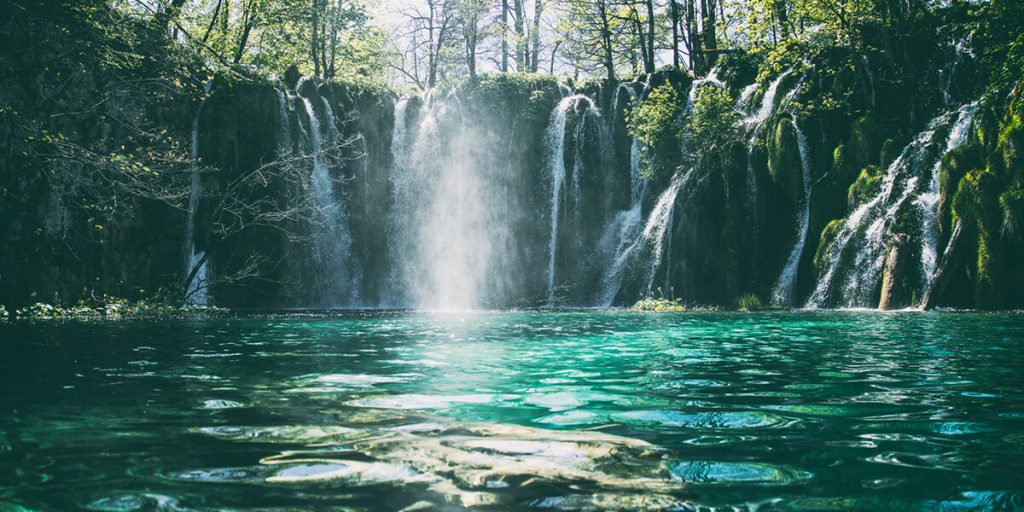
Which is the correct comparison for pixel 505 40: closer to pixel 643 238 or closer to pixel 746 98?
pixel 746 98

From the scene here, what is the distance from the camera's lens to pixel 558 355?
7340 mm

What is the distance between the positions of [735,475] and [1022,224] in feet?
57.9

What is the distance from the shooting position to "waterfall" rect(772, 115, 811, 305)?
2141 cm

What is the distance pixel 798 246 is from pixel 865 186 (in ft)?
9.79

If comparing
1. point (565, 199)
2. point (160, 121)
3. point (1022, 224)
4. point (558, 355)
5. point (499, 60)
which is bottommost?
point (558, 355)

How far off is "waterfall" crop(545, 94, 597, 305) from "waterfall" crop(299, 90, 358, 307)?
817 centimetres

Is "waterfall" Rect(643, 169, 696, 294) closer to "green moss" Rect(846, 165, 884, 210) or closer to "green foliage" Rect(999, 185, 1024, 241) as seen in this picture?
"green moss" Rect(846, 165, 884, 210)

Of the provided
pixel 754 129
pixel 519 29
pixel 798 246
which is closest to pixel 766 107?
pixel 754 129

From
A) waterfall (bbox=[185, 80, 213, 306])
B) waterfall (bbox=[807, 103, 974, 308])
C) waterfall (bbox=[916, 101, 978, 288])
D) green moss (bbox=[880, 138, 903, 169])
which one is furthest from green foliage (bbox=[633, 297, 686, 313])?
waterfall (bbox=[185, 80, 213, 306])

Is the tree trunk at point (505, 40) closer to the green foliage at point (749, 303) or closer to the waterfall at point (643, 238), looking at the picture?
the waterfall at point (643, 238)

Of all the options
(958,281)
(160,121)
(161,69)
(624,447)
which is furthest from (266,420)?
(160,121)

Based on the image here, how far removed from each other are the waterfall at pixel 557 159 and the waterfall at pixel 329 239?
8174 mm

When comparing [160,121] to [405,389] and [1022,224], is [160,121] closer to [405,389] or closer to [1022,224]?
[405,389]

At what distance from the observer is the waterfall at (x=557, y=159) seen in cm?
2808
